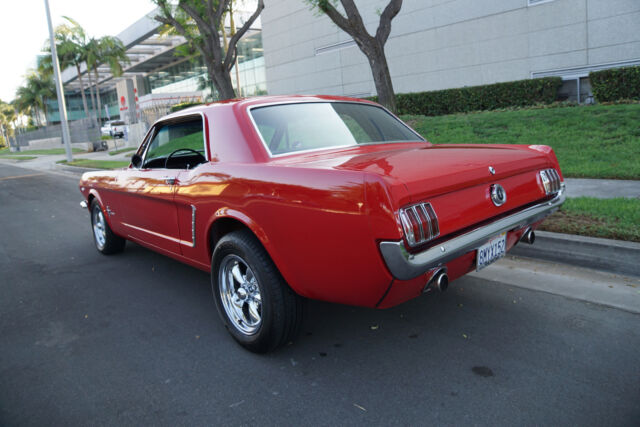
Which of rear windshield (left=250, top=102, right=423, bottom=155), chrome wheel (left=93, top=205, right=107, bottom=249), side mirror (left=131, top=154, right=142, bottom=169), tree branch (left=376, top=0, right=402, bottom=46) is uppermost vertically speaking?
tree branch (left=376, top=0, right=402, bottom=46)

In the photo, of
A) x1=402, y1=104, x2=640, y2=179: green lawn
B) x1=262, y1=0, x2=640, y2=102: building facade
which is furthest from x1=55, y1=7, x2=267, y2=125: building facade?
x1=402, y1=104, x2=640, y2=179: green lawn

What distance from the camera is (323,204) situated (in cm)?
246

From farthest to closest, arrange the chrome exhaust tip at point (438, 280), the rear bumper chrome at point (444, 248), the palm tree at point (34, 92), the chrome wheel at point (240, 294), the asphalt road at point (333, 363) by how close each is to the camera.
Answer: the palm tree at point (34, 92) < the chrome wheel at point (240, 294) < the chrome exhaust tip at point (438, 280) < the asphalt road at point (333, 363) < the rear bumper chrome at point (444, 248)

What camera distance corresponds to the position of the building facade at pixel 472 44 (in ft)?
46.7

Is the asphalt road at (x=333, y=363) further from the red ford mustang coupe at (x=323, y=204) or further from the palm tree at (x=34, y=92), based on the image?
the palm tree at (x=34, y=92)

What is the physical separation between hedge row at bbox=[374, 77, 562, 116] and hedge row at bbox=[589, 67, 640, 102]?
1825 mm

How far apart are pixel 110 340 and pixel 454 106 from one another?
47.4 feet

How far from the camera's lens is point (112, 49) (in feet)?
134

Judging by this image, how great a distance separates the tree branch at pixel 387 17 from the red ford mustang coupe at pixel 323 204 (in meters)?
6.80

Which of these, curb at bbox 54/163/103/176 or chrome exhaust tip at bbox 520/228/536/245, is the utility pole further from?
chrome exhaust tip at bbox 520/228/536/245

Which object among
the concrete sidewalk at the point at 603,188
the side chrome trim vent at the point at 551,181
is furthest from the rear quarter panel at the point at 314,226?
the concrete sidewalk at the point at 603,188

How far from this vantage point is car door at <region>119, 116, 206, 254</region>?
386 cm

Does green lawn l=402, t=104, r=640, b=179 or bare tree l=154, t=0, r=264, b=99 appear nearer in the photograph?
green lawn l=402, t=104, r=640, b=179

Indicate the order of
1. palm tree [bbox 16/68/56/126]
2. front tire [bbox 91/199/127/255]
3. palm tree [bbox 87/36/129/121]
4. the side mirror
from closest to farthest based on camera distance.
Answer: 1. the side mirror
2. front tire [bbox 91/199/127/255]
3. palm tree [bbox 87/36/129/121]
4. palm tree [bbox 16/68/56/126]
